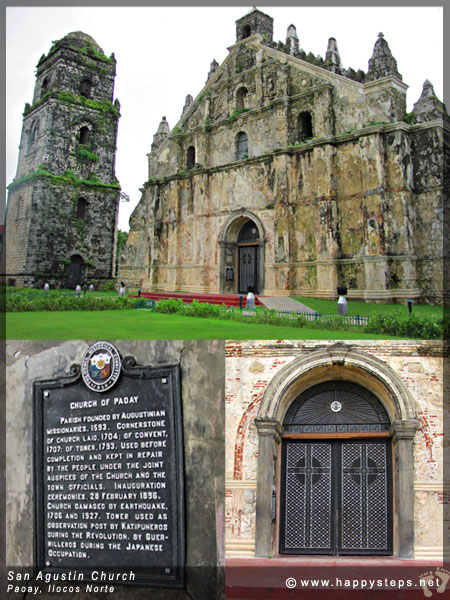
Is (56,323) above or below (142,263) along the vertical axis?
below

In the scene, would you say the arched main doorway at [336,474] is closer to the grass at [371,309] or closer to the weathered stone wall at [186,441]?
the grass at [371,309]

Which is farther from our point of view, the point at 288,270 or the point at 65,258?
the point at 65,258

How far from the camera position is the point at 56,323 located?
7.87 metres

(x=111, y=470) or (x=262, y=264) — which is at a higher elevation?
(x=262, y=264)

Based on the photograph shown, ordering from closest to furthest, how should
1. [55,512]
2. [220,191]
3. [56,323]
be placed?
Result: [55,512] < [56,323] < [220,191]

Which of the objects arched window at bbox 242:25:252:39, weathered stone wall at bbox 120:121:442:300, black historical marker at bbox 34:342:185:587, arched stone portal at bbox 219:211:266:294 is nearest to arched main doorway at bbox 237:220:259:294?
arched stone portal at bbox 219:211:266:294

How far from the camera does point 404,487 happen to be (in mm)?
7055

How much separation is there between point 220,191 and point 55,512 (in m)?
15.3

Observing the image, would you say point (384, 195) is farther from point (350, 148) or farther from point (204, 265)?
point (204, 265)

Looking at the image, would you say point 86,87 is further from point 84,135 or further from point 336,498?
point 336,498

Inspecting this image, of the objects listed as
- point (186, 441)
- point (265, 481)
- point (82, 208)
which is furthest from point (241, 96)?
point (186, 441)

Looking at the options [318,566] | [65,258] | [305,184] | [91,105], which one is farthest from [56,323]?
[91,105]

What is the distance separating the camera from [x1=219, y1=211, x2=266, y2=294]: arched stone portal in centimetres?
1859

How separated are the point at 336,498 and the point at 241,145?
49.4 ft
